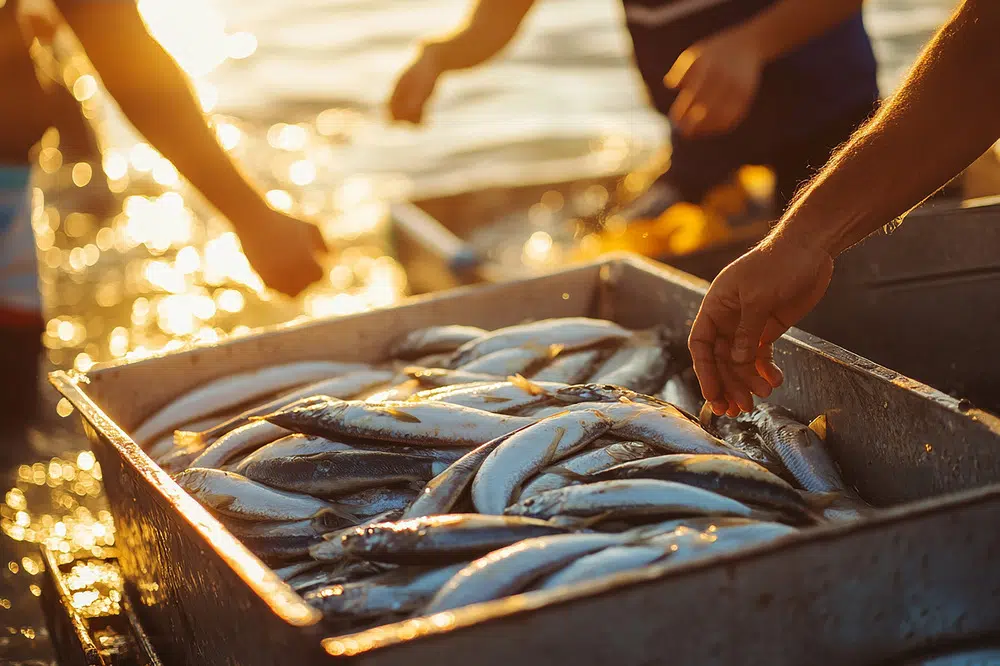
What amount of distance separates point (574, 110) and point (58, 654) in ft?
32.1

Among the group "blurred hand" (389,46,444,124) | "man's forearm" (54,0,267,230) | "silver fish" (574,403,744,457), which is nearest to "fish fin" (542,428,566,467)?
"silver fish" (574,403,744,457)

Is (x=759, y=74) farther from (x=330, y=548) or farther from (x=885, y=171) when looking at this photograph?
(x=330, y=548)

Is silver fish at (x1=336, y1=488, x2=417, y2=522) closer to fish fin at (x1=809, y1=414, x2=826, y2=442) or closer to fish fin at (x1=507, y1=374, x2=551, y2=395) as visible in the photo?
fish fin at (x1=507, y1=374, x2=551, y2=395)

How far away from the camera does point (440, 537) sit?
2025 mm

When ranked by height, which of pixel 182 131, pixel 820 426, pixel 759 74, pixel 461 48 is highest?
pixel 461 48

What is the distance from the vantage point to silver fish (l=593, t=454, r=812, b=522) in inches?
86.8

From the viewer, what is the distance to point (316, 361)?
366 centimetres

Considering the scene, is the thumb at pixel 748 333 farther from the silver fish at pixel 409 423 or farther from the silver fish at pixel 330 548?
the silver fish at pixel 330 548

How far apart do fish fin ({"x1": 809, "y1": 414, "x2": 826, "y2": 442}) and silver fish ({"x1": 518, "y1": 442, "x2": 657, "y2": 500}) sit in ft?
1.88

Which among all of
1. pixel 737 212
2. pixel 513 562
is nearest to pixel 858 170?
pixel 513 562

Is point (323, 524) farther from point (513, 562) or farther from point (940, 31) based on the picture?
point (940, 31)

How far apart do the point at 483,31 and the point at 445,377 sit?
8.09 feet

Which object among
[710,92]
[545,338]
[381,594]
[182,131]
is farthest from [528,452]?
[182,131]

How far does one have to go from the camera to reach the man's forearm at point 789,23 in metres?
3.93
